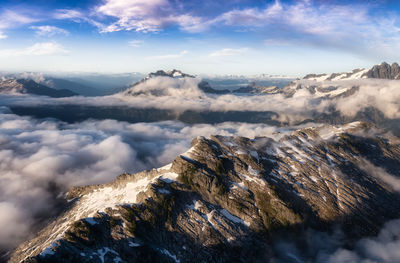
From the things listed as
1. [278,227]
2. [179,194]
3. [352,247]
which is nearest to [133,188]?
[179,194]

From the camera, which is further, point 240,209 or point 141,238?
point 240,209

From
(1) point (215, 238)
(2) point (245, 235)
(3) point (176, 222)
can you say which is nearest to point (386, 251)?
(2) point (245, 235)

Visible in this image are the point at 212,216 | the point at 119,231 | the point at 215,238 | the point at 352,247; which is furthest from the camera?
the point at 352,247

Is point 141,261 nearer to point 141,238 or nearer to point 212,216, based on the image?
point 141,238

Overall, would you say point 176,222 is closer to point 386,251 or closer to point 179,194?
point 179,194

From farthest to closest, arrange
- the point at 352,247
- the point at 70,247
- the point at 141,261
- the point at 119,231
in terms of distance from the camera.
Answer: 1. the point at 352,247
2. the point at 119,231
3. the point at 141,261
4. the point at 70,247

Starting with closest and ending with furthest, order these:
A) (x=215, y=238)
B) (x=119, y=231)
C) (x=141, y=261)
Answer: (x=141, y=261) → (x=119, y=231) → (x=215, y=238)

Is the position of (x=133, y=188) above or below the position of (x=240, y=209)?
above

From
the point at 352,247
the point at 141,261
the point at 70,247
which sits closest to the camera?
the point at 70,247

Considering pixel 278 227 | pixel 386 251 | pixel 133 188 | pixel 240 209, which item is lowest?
pixel 386 251
